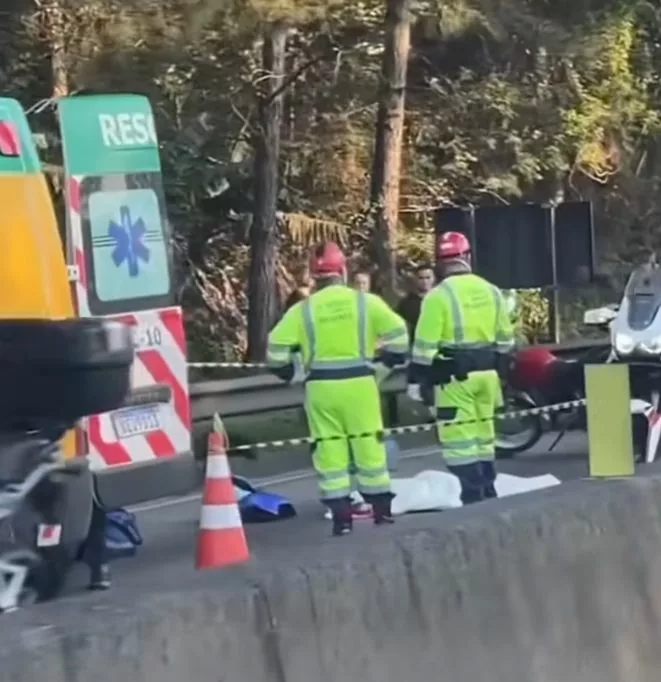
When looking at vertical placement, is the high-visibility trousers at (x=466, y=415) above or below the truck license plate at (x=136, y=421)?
below

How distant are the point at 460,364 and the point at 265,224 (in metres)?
12.4

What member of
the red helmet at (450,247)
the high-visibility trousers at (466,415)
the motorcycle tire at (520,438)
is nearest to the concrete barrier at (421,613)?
the high-visibility trousers at (466,415)

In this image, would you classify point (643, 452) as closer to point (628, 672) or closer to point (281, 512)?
point (281, 512)

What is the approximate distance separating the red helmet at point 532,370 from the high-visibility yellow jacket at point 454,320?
4544 millimetres

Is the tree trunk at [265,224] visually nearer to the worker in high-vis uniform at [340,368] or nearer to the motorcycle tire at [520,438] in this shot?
the motorcycle tire at [520,438]

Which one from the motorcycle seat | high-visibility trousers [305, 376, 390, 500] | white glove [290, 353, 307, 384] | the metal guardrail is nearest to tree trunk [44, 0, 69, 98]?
the metal guardrail

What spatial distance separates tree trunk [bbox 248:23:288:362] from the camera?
963 inches

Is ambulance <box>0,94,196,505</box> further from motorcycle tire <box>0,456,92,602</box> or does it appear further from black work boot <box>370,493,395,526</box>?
motorcycle tire <box>0,456,92,602</box>

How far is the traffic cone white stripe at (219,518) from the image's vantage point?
901 cm

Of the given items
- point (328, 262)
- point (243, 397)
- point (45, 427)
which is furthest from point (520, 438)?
point (45, 427)

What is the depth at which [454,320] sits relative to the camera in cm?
1227

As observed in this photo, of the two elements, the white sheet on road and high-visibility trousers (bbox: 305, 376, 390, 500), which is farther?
the white sheet on road

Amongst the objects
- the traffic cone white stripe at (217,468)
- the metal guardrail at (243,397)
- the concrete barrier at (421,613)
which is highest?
the concrete barrier at (421,613)

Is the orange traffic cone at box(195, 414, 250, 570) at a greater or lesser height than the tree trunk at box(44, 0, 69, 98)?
lesser
